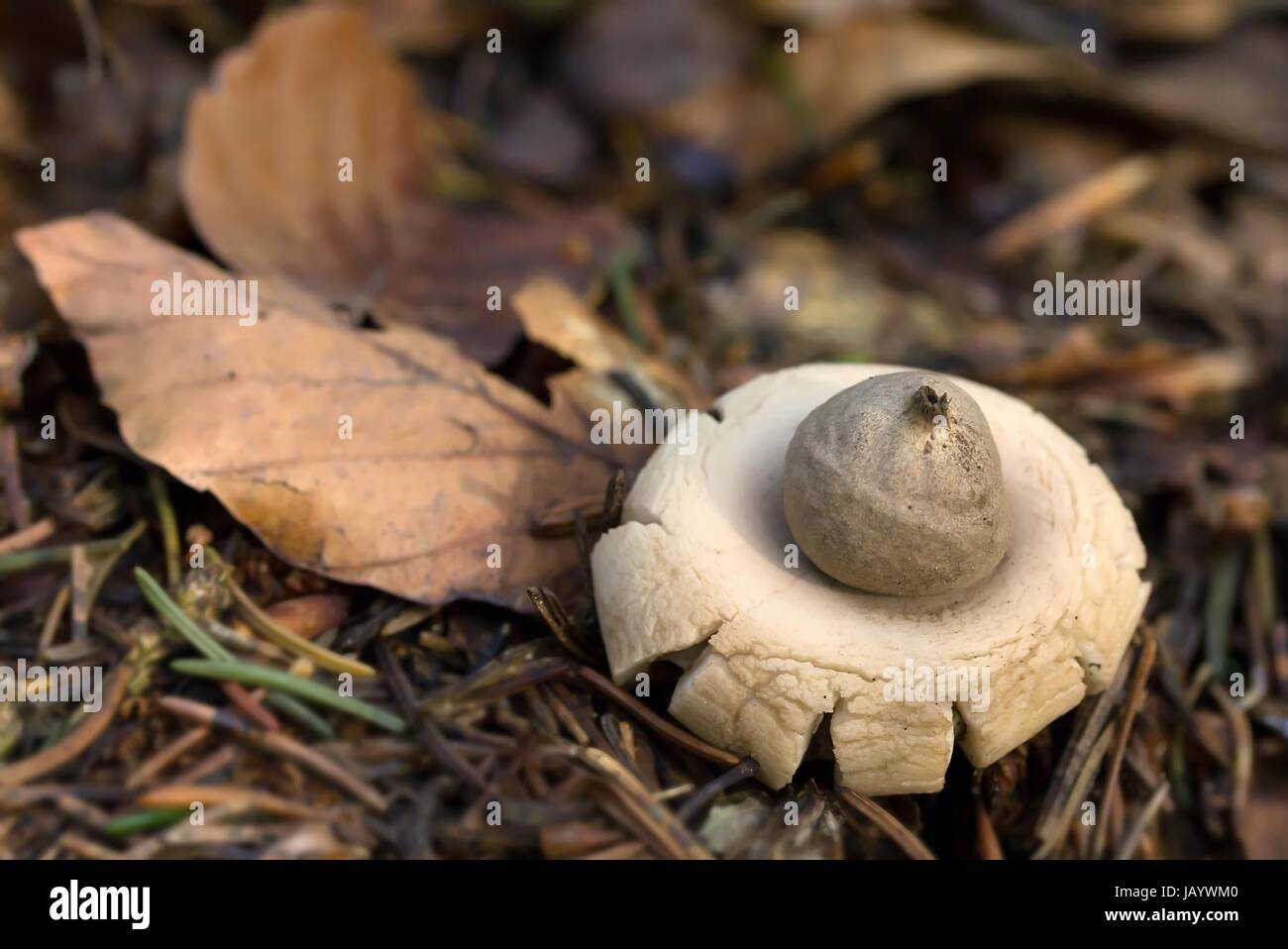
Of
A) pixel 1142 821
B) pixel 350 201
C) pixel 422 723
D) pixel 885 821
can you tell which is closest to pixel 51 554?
pixel 422 723

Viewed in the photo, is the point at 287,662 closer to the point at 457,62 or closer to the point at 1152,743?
the point at 1152,743

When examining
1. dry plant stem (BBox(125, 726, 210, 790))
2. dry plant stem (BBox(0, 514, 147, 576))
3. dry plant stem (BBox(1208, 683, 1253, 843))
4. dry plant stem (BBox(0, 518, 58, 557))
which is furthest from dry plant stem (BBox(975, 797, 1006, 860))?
dry plant stem (BBox(0, 518, 58, 557))

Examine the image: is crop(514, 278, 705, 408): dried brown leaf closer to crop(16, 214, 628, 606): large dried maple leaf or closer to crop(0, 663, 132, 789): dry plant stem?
crop(16, 214, 628, 606): large dried maple leaf

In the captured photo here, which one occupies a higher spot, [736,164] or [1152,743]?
[736,164]

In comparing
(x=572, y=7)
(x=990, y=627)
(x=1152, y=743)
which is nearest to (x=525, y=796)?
(x=990, y=627)
